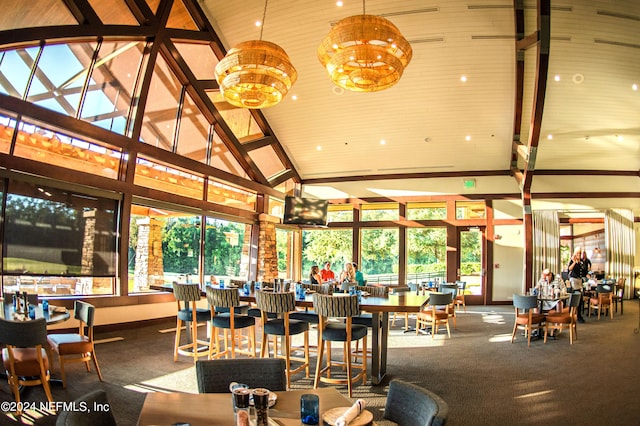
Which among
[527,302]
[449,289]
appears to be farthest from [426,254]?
[527,302]

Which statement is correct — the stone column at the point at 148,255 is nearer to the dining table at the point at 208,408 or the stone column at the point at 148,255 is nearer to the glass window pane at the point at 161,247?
the glass window pane at the point at 161,247

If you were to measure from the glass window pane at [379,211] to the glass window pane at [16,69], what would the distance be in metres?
9.87

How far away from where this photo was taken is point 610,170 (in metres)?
13.1

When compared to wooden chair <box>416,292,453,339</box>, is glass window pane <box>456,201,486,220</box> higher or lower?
higher

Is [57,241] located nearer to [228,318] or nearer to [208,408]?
[228,318]

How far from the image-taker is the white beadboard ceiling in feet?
29.1

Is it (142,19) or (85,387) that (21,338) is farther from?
(142,19)

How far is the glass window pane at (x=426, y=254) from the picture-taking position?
13.9 m

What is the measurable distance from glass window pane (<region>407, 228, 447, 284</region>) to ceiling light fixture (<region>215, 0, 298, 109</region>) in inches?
372

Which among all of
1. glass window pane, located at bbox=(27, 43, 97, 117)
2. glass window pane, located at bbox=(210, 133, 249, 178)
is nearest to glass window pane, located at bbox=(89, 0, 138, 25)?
glass window pane, located at bbox=(27, 43, 97, 117)

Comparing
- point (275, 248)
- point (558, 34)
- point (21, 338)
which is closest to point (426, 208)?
point (275, 248)

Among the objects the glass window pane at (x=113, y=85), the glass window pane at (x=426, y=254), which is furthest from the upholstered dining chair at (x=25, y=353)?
the glass window pane at (x=426, y=254)

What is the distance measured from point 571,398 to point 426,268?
9175mm

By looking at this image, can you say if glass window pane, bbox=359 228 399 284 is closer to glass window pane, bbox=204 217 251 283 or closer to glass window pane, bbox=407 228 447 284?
glass window pane, bbox=407 228 447 284
